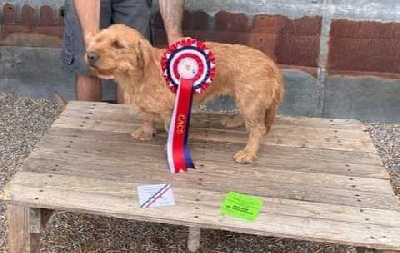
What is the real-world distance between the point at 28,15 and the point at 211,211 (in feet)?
9.89

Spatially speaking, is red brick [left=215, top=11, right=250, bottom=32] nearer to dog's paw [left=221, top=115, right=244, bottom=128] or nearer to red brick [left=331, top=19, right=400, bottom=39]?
red brick [left=331, top=19, right=400, bottom=39]

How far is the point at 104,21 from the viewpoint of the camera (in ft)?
12.5

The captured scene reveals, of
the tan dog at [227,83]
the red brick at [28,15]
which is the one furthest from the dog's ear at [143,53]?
the red brick at [28,15]

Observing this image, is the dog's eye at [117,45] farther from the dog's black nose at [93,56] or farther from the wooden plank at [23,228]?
the wooden plank at [23,228]

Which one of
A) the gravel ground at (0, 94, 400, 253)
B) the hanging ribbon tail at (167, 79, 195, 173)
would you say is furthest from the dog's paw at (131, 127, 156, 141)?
the gravel ground at (0, 94, 400, 253)

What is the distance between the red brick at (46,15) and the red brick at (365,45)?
220 cm

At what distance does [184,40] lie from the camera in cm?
286

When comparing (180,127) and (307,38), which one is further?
(307,38)

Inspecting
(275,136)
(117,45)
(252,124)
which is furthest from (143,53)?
(275,136)

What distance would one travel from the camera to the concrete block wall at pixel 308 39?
4660mm

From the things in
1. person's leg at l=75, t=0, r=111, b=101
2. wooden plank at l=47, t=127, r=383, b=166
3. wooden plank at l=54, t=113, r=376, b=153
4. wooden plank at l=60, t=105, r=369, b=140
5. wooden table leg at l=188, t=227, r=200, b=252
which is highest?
person's leg at l=75, t=0, r=111, b=101

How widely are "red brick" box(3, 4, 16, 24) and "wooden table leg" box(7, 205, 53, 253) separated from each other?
103 inches

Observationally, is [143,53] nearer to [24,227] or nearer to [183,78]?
[183,78]

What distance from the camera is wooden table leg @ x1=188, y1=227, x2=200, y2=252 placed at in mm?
3152
